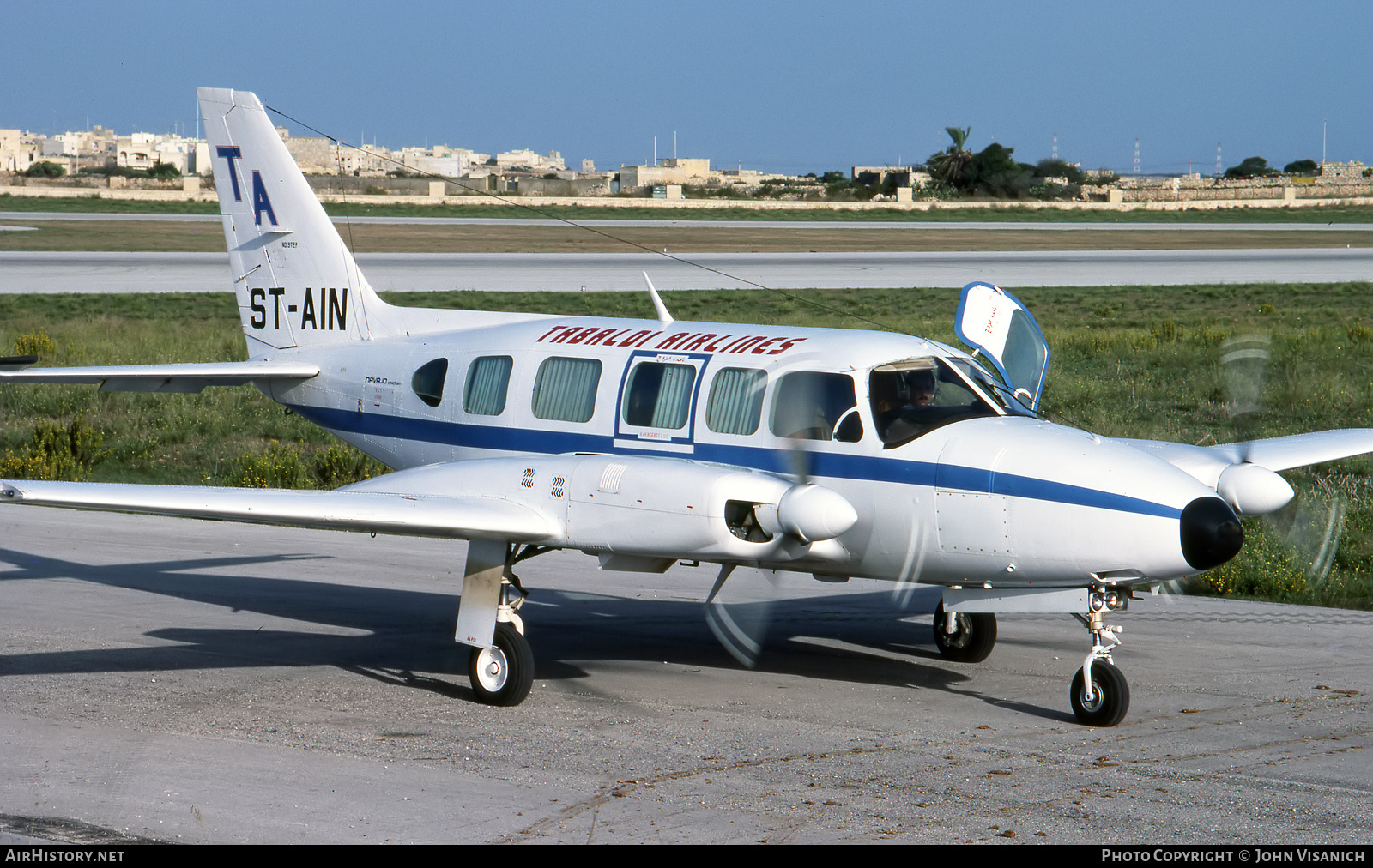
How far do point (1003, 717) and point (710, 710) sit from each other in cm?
218

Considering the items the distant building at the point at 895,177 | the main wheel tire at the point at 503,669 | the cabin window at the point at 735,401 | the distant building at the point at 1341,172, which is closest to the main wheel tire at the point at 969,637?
the cabin window at the point at 735,401

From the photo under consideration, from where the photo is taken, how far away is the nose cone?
30.8 feet

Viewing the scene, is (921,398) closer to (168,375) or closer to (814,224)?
(168,375)

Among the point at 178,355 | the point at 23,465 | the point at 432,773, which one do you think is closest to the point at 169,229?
the point at 178,355

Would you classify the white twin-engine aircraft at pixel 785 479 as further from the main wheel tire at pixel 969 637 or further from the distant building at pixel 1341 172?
the distant building at pixel 1341 172

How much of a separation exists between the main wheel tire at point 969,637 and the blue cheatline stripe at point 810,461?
2.60 meters

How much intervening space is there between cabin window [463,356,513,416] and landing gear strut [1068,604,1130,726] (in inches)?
203

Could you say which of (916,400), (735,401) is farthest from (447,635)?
(916,400)

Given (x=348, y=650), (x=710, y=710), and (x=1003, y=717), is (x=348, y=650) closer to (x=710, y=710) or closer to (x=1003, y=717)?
(x=710, y=710)

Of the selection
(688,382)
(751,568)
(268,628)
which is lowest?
(268,628)

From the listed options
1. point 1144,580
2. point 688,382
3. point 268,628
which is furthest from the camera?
point 268,628

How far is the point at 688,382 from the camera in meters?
11.3

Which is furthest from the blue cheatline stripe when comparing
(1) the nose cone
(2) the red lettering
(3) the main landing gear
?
(3) the main landing gear
